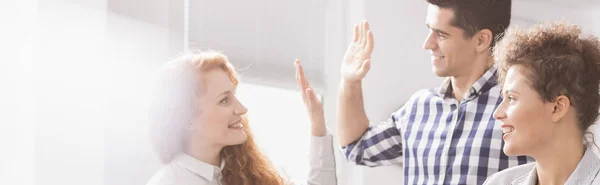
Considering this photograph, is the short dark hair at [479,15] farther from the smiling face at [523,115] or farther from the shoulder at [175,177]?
the shoulder at [175,177]

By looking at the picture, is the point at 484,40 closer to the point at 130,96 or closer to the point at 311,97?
the point at 311,97

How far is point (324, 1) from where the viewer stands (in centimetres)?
325

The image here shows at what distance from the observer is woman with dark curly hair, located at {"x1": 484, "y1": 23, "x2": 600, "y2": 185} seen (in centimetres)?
182

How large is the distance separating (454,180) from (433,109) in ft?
0.79

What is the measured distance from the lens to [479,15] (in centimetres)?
246

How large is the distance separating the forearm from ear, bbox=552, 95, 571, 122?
789mm

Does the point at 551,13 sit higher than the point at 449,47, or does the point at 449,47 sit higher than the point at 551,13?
the point at 551,13

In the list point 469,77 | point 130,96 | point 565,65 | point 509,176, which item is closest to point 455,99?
point 469,77

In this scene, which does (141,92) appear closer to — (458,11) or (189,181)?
(189,181)

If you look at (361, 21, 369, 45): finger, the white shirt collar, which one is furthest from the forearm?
the white shirt collar

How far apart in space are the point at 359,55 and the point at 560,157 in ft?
2.55

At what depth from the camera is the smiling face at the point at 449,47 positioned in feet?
7.98

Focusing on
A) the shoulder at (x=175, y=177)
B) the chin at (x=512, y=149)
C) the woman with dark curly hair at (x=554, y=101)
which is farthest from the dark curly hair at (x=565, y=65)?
the shoulder at (x=175, y=177)

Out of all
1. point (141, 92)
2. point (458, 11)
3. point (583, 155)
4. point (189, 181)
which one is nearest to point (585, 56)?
point (583, 155)
